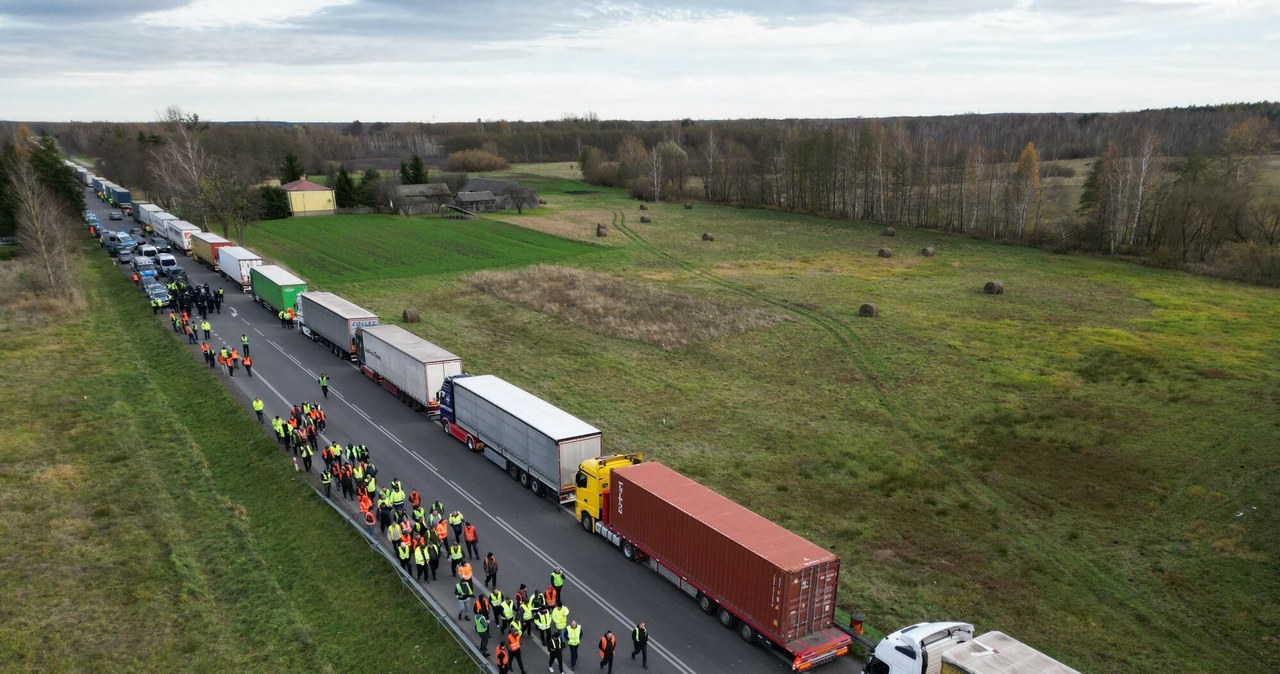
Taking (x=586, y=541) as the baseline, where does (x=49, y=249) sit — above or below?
above

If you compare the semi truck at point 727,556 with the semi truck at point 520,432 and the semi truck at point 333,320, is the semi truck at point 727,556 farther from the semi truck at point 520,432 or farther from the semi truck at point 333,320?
the semi truck at point 333,320

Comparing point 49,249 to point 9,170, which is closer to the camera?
point 49,249

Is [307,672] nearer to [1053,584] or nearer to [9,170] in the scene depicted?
[1053,584]

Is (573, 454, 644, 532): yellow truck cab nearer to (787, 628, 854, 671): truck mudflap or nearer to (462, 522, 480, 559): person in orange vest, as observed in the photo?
(462, 522, 480, 559): person in orange vest

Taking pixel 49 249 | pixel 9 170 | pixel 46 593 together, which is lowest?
pixel 46 593

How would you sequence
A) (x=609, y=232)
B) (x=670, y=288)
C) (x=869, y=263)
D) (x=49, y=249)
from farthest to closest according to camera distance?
(x=609, y=232), (x=869, y=263), (x=670, y=288), (x=49, y=249)

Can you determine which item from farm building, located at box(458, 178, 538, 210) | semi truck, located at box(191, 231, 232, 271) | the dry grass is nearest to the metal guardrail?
the dry grass

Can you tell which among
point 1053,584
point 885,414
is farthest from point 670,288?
point 1053,584

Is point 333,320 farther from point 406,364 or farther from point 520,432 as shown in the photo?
point 520,432
